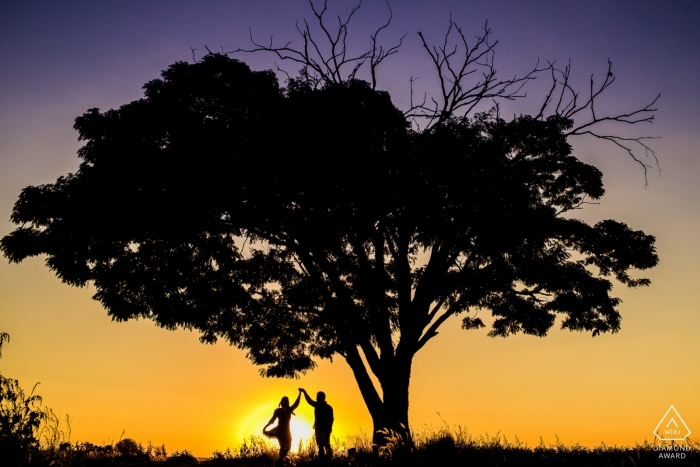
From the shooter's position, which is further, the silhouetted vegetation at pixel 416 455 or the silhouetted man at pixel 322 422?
the silhouetted man at pixel 322 422

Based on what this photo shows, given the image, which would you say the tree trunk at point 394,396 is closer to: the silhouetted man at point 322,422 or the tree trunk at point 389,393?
the tree trunk at point 389,393

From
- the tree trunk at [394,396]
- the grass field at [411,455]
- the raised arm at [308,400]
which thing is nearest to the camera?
the grass field at [411,455]

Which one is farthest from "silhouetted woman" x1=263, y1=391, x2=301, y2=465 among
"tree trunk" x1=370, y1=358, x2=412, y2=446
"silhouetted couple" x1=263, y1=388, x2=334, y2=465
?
"tree trunk" x1=370, y1=358, x2=412, y2=446

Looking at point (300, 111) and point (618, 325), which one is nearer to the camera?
point (300, 111)

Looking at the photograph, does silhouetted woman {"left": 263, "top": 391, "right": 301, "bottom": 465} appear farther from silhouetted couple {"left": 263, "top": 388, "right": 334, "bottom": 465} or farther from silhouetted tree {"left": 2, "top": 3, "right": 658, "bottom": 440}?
silhouetted tree {"left": 2, "top": 3, "right": 658, "bottom": 440}

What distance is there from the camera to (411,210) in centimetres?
1623

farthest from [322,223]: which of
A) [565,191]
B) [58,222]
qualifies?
[565,191]

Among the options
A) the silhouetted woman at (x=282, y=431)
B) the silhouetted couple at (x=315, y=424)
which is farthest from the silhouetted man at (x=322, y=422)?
the silhouetted woman at (x=282, y=431)

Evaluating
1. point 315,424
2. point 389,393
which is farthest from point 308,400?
point 389,393

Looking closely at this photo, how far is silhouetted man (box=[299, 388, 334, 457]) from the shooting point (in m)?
13.6

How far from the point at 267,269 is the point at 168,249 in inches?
125

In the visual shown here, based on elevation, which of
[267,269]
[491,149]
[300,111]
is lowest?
[267,269]

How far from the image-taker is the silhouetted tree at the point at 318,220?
1498 centimetres

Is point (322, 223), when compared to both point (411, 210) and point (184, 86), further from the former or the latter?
point (184, 86)
